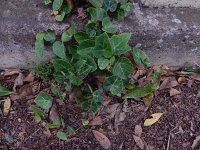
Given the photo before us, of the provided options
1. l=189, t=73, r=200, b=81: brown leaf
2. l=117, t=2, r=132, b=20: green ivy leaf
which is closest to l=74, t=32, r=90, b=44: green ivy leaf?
l=117, t=2, r=132, b=20: green ivy leaf

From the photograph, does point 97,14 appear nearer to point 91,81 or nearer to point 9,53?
point 91,81

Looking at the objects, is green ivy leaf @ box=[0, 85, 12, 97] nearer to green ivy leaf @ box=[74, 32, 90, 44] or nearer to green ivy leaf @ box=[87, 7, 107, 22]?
green ivy leaf @ box=[74, 32, 90, 44]

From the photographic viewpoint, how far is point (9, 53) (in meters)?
2.06

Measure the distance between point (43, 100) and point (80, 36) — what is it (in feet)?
1.32

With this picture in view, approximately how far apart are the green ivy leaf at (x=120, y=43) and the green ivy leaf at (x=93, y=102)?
244 millimetres

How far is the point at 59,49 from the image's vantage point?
6.43ft

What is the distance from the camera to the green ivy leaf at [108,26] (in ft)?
6.24

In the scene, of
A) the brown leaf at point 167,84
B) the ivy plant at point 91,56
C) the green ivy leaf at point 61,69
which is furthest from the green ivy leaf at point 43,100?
the brown leaf at point 167,84

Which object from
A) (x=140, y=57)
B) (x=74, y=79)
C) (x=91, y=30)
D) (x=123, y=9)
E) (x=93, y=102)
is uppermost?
(x=123, y=9)

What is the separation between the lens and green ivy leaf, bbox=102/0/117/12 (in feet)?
6.33

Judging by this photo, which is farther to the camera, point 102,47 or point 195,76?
point 195,76

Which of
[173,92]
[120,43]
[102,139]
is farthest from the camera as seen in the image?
[173,92]

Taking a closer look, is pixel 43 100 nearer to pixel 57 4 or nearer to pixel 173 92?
pixel 57 4

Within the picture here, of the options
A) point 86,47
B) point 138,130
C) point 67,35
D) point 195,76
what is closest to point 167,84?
point 195,76
